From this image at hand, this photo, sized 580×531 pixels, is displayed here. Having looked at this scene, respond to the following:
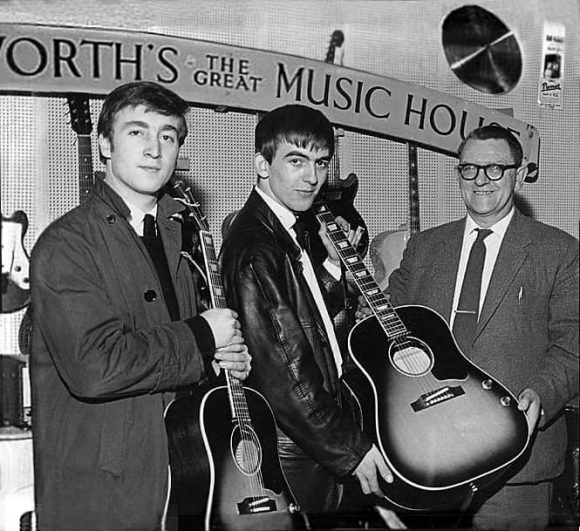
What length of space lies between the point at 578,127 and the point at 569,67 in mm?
188

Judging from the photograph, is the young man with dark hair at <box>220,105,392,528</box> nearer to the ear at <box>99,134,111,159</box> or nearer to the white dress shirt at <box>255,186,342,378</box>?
the white dress shirt at <box>255,186,342,378</box>

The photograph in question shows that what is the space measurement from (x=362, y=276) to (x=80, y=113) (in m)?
0.92

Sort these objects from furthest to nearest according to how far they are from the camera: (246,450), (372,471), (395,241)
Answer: (395,241)
(372,471)
(246,450)

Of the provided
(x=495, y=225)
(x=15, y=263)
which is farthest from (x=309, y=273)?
(x=15, y=263)

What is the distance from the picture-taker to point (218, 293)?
2.52 meters

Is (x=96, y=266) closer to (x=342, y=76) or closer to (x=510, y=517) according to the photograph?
(x=342, y=76)

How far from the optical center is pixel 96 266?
240 cm

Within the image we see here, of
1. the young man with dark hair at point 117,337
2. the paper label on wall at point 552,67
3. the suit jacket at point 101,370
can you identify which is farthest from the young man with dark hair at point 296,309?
the paper label on wall at point 552,67

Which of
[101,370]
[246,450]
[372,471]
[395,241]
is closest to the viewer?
[101,370]

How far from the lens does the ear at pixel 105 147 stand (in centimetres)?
247

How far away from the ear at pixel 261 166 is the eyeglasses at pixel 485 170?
23.1 inches

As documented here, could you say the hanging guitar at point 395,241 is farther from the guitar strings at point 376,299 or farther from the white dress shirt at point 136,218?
the white dress shirt at point 136,218

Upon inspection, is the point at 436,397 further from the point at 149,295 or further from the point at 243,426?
the point at 149,295

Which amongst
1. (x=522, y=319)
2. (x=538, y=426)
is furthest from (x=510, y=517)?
(x=522, y=319)
